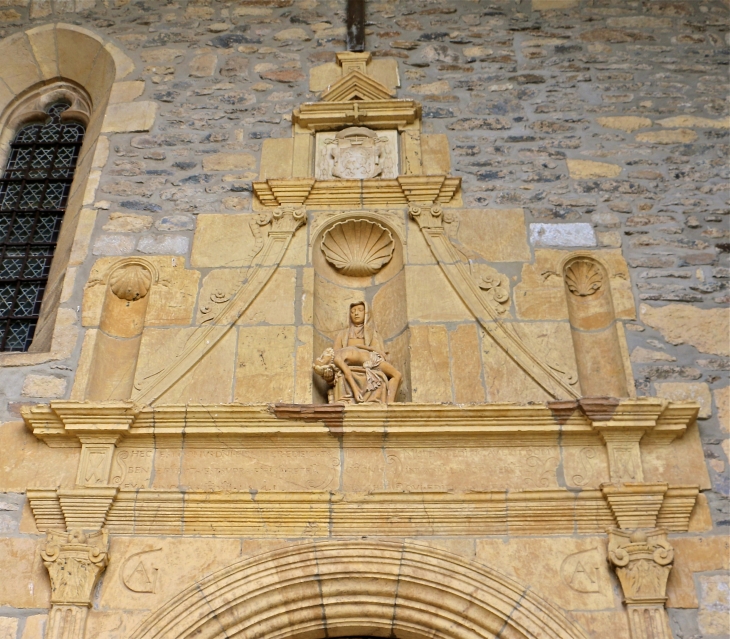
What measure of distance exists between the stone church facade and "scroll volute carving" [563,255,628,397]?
0.02 metres

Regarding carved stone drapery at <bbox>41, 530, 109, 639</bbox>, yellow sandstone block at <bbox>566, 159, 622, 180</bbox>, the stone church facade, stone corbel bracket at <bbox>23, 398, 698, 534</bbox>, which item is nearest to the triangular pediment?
the stone church facade

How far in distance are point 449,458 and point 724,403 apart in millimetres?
1542

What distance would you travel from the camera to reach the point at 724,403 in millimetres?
5441

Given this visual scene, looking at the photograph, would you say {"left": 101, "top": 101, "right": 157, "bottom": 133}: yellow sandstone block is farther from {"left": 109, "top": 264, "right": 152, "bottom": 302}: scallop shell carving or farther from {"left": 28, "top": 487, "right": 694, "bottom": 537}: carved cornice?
{"left": 28, "top": 487, "right": 694, "bottom": 537}: carved cornice

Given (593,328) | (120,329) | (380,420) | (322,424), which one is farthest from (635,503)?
(120,329)

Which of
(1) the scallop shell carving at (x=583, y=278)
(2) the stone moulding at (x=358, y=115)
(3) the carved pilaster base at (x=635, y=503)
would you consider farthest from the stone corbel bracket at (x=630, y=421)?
(2) the stone moulding at (x=358, y=115)

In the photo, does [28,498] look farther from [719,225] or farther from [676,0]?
[676,0]

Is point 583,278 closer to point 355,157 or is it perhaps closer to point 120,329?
point 355,157

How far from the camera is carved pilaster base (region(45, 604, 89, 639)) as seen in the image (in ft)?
15.6

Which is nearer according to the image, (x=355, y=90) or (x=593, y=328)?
(x=593, y=328)

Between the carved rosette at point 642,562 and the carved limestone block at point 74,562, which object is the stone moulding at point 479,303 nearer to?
the carved rosette at point 642,562

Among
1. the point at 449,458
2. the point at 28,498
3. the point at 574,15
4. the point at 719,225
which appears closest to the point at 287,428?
the point at 449,458

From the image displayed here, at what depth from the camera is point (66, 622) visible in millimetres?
4789

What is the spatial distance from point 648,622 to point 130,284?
136 inches
